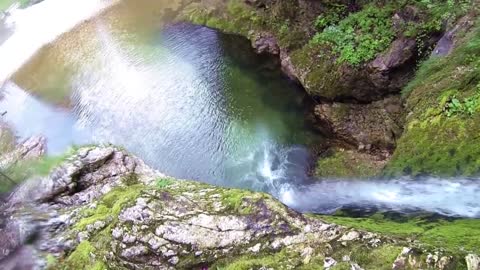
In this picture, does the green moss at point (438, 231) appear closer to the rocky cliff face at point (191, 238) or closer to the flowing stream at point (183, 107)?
the rocky cliff face at point (191, 238)

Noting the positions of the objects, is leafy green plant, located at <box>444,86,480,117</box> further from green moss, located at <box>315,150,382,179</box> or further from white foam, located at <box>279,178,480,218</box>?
green moss, located at <box>315,150,382,179</box>

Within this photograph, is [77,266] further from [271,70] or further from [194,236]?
[271,70]

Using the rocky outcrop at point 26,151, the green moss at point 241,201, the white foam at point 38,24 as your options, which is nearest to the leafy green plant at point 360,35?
the green moss at point 241,201

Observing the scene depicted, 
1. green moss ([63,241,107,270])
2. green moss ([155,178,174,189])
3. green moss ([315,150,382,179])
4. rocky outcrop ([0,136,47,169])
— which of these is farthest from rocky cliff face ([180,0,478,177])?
rocky outcrop ([0,136,47,169])

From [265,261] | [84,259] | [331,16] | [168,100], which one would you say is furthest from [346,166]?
[84,259]

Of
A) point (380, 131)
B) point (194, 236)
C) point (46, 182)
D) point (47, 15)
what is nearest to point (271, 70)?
point (380, 131)

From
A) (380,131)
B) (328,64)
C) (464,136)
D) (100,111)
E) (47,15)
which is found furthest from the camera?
(47,15)

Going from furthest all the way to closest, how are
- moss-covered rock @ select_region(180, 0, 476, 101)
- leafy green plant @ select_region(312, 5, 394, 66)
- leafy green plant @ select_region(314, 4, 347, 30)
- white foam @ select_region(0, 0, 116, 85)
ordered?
A: white foam @ select_region(0, 0, 116, 85), leafy green plant @ select_region(314, 4, 347, 30), leafy green plant @ select_region(312, 5, 394, 66), moss-covered rock @ select_region(180, 0, 476, 101)
